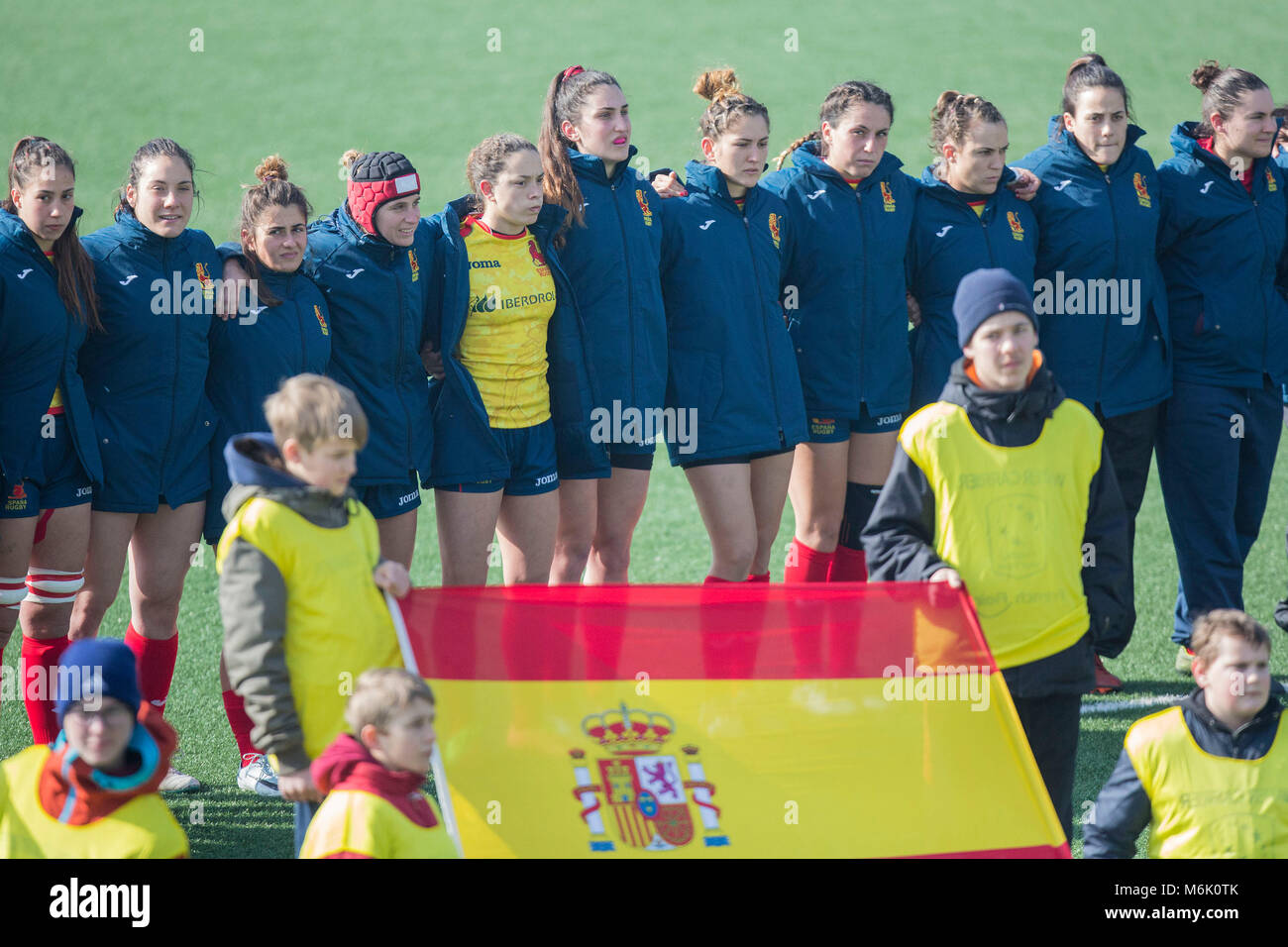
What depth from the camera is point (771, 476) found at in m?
6.20

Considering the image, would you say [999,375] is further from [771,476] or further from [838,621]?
[771,476]

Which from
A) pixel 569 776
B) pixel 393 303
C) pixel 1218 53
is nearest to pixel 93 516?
pixel 393 303

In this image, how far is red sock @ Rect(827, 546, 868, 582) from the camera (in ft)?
22.1

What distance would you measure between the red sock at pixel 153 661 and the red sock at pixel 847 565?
2.76 metres

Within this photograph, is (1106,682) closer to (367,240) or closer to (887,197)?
(887,197)

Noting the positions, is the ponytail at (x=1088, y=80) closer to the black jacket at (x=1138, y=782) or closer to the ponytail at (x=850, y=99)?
the ponytail at (x=850, y=99)

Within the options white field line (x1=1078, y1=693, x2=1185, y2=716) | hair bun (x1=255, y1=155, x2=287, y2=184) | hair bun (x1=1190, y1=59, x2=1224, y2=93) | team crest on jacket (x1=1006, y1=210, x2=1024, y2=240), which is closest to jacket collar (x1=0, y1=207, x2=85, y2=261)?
hair bun (x1=255, y1=155, x2=287, y2=184)

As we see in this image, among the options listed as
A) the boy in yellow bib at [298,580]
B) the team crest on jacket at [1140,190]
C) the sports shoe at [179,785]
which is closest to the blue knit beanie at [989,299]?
the boy in yellow bib at [298,580]

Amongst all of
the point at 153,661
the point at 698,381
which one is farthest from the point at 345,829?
the point at 698,381

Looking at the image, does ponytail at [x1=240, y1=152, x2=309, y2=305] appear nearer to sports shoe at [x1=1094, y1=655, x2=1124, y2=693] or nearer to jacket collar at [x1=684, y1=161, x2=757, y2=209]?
jacket collar at [x1=684, y1=161, x2=757, y2=209]

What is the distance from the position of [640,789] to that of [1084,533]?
56.8 inches

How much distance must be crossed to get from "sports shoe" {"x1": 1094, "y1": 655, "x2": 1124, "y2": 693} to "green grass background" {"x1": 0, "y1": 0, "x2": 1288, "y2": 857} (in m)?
10.7

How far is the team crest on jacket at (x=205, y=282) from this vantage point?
5.42m

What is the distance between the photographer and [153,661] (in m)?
5.63
